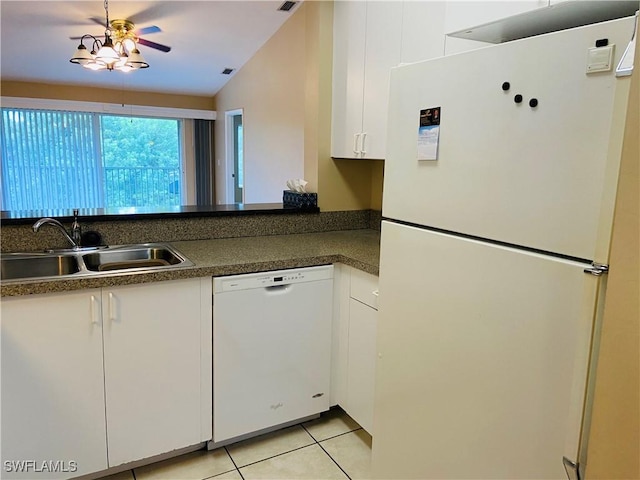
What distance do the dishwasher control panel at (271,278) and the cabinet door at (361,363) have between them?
0.69ft

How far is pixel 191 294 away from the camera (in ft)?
6.30

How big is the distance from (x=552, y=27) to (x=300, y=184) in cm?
173

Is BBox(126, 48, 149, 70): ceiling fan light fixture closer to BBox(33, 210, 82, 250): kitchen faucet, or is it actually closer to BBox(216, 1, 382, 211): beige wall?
BBox(216, 1, 382, 211): beige wall

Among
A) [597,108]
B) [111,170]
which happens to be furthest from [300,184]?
[111,170]

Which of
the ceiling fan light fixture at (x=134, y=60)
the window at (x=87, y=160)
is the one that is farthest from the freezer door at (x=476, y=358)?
the window at (x=87, y=160)

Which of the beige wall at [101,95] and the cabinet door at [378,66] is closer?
the cabinet door at [378,66]

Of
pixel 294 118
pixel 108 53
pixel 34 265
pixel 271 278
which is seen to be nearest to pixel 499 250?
pixel 271 278

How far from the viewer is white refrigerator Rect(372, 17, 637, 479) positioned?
0.98 metres

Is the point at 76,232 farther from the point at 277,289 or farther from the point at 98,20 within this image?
the point at 98,20

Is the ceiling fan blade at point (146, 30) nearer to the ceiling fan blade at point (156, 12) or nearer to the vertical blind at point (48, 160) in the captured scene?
the ceiling fan blade at point (156, 12)

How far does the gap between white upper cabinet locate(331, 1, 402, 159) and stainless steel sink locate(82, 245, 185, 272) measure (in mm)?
1142

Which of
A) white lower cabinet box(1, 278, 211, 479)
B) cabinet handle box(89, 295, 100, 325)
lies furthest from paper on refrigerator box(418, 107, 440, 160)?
cabinet handle box(89, 295, 100, 325)

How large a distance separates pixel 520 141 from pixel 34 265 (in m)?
2.02

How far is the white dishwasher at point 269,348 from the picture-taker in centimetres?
202
